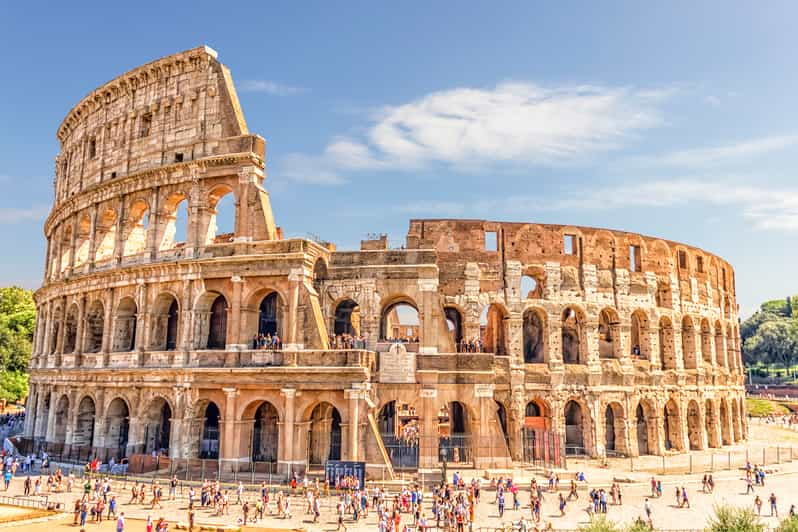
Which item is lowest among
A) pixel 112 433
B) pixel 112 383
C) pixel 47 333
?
pixel 112 433

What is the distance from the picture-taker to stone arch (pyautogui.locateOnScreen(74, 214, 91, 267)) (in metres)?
33.6

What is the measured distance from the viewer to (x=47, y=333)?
34.6 m

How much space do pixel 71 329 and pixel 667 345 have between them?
115 feet

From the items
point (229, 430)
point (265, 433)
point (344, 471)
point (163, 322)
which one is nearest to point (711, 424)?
point (344, 471)

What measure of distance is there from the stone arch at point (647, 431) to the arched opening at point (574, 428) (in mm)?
3370

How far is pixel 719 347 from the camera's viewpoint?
41.5m

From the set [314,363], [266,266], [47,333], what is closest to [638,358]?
[314,363]

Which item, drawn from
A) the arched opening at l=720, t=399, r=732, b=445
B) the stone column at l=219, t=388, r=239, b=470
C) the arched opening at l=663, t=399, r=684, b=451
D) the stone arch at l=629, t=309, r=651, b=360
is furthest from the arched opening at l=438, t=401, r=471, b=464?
the arched opening at l=720, t=399, r=732, b=445

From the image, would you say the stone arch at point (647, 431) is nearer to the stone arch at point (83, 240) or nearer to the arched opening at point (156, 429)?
the arched opening at point (156, 429)

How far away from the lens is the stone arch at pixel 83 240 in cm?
3359

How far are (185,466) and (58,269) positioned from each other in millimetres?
16524

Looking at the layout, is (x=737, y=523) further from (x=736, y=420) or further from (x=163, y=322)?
(x=736, y=420)

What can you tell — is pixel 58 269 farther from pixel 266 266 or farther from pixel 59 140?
pixel 266 266

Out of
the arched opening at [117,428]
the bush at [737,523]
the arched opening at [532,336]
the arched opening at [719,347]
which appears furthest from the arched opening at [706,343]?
the arched opening at [117,428]
